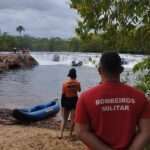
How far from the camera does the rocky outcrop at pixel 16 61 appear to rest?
6632 cm

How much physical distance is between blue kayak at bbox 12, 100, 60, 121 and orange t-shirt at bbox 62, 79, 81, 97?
15.9 ft

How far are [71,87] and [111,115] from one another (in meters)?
8.07

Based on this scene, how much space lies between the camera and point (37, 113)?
17.5m

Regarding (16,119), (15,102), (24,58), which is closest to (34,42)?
(24,58)

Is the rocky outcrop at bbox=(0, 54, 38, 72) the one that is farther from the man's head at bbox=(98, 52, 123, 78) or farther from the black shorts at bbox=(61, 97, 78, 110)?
the man's head at bbox=(98, 52, 123, 78)

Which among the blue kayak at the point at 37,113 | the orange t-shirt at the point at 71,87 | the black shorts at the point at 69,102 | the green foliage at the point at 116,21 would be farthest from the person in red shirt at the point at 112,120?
the blue kayak at the point at 37,113

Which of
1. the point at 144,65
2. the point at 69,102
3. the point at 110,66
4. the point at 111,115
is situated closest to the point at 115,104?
the point at 111,115

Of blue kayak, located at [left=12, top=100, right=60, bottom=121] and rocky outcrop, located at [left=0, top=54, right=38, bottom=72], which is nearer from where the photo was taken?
blue kayak, located at [left=12, top=100, right=60, bottom=121]

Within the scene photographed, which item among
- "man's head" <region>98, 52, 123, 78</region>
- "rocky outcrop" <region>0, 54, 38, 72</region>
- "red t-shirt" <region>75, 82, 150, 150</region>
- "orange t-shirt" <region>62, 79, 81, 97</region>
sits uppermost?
"man's head" <region>98, 52, 123, 78</region>

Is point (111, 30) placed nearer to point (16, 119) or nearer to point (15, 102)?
point (16, 119)

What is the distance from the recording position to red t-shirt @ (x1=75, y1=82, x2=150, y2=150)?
376cm

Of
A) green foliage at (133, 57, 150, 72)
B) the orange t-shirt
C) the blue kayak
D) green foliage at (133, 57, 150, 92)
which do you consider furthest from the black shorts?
the blue kayak

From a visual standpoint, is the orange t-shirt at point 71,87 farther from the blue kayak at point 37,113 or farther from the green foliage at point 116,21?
the blue kayak at point 37,113

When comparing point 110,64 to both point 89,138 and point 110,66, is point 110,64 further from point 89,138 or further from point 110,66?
point 89,138
